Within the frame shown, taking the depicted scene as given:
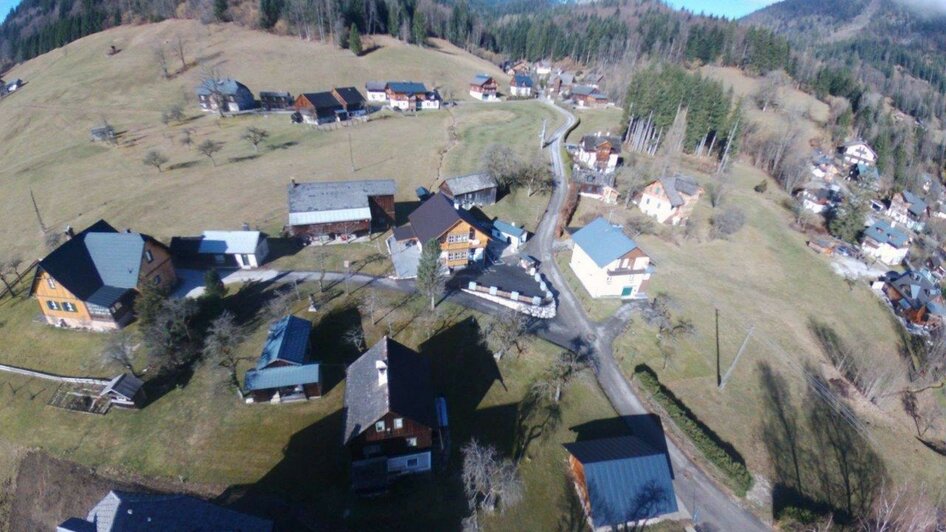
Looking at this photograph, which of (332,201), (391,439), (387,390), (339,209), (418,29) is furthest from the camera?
(418,29)

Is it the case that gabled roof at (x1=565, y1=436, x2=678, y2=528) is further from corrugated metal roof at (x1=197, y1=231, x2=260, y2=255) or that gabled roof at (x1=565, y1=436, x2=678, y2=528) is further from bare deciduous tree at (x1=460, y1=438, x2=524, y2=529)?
corrugated metal roof at (x1=197, y1=231, x2=260, y2=255)

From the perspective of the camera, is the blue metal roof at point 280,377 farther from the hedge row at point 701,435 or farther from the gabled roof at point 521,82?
the gabled roof at point 521,82

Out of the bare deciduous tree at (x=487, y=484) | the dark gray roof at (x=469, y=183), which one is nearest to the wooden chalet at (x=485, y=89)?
the dark gray roof at (x=469, y=183)

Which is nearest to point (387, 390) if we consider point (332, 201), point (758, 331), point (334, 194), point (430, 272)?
point (430, 272)

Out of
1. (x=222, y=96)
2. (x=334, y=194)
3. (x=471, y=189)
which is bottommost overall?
(x=471, y=189)

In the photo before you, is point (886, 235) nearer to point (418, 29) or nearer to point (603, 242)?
point (603, 242)

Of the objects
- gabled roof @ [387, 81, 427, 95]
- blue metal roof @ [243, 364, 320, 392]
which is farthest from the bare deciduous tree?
gabled roof @ [387, 81, 427, 95]
